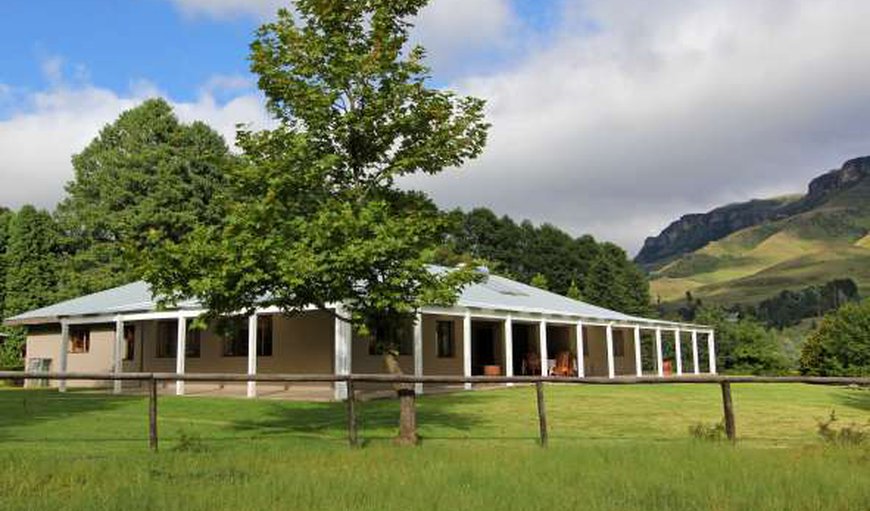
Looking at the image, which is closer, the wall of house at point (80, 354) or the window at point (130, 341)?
the window at point (130, 341)

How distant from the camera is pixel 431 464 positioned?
921 cm

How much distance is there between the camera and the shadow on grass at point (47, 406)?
16000 mm

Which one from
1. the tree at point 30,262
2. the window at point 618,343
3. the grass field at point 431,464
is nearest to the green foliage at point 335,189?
the grass field at point 431,464

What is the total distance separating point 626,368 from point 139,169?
1180 inches

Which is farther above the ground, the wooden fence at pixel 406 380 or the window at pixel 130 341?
the window at pixel 130 341

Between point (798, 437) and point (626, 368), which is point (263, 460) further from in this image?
point (626, 368)

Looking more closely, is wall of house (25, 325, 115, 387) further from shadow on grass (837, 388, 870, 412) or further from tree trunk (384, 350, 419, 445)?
shadow on grass (837, 388, 870, 412)

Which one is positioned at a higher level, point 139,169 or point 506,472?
point 139,169

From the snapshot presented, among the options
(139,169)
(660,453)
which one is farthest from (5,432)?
(139,169)

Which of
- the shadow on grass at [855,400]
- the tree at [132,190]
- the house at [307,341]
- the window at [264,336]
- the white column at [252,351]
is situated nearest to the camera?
the shadow on grass at [855,400]

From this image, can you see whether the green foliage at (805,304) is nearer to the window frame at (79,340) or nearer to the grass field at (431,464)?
the window frame at (79,340)

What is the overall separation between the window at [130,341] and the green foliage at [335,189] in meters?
17.3

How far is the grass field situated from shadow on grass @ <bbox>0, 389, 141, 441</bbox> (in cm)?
17

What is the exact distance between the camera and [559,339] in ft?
113
